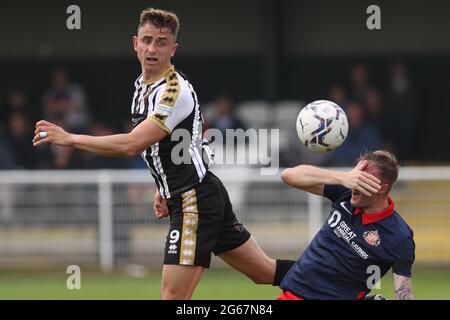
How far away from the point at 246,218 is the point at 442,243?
2342 mm

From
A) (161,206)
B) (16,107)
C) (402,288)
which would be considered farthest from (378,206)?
(16,107)

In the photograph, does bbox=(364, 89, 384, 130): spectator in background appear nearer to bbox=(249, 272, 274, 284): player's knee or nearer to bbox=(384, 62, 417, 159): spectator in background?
bbox=(384, 62, 417, 159): spectator in background

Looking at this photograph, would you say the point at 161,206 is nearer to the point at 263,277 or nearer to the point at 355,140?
the point at 263,277

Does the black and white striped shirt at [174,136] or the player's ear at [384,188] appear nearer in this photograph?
the player's ear at [384,188]

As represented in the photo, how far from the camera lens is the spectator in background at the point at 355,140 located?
15523 millimetres

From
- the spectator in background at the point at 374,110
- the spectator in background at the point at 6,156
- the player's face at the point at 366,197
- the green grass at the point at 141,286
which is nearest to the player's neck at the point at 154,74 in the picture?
the player's face at the point at 366,197

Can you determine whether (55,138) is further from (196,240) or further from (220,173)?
(220,173)

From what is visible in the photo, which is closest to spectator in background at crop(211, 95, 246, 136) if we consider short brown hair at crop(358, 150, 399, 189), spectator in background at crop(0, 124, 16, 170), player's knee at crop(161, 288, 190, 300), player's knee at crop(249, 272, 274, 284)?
spectator in background at crop(0, 124, 16, 170)

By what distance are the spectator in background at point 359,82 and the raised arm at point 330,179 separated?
32.3ft

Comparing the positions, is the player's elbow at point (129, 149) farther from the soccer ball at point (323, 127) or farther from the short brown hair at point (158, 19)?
the soccer ball at point (323, 127)

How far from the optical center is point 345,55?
18203mm

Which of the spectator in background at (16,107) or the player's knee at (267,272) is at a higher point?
the spectator in background at (16,107)

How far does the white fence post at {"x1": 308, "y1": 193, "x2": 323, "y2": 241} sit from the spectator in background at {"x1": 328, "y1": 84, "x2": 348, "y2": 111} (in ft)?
8.54

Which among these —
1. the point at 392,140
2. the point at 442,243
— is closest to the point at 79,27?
the point at 392,140
